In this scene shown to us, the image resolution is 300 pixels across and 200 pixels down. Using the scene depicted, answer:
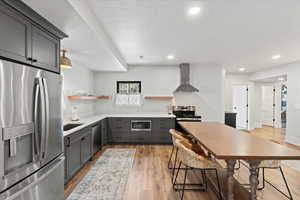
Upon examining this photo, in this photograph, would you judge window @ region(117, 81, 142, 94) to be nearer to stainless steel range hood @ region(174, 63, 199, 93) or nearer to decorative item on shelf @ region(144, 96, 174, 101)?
decorative item on shelf @ region(144, 96, 174, 101)

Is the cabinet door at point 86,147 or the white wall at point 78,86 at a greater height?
the white wall at point 78,86

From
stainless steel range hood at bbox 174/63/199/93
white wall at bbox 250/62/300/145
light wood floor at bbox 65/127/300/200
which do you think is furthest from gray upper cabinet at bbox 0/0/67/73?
white wall at bbox 250/62/300/145

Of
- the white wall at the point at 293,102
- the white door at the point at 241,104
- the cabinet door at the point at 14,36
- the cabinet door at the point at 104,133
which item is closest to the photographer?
the cabinet door at the point at 14,36

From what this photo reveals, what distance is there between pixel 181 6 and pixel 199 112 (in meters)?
4.14

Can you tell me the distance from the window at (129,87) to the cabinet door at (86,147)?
8.03 ft

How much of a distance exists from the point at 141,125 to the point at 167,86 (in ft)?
5.59

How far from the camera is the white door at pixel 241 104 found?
25.5ft

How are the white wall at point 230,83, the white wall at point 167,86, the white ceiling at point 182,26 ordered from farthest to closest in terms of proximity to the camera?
the white wall at point 230,83 < the white wall at point 167,86 < the white ceiling at point 182,26

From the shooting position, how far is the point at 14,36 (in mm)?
1403

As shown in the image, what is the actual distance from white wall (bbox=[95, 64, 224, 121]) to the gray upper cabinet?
3.70 m

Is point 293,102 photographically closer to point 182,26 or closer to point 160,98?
point 160,98

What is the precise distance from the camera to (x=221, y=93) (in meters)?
5.72

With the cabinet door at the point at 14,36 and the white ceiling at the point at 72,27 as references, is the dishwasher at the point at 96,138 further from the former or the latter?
the cabinet door at the point at 14,36

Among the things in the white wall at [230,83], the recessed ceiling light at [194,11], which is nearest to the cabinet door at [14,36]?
the recessed ceiling light at [194,11]
